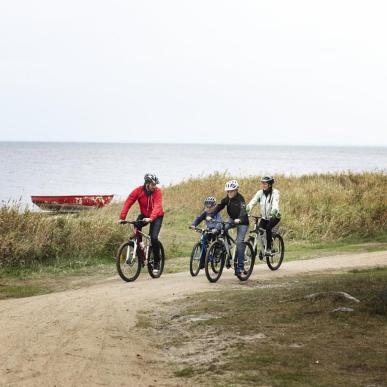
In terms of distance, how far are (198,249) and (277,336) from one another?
19.7 ft

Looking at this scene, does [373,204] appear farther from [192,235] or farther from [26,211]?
[26,211]

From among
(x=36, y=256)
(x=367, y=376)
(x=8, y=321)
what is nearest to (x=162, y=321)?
(x=8, y=321)

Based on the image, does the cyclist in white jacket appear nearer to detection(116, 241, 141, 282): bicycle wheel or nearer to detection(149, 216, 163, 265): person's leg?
detection(149, 216, 163, 265): person's leg

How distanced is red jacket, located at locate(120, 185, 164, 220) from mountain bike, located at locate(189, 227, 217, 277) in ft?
3.76

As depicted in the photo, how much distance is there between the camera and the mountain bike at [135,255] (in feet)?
50.2

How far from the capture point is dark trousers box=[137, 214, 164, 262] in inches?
615

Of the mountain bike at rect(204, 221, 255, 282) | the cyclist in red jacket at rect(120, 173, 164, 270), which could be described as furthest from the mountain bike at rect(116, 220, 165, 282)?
the mountain bike at rect(204, 221, 255, 282)

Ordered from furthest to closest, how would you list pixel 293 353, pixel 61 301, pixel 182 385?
pixel 61 301
pixel 293 353
pixel 182 385

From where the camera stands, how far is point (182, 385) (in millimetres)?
A: 7426

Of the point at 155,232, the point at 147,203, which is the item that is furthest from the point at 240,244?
the point at 147,203

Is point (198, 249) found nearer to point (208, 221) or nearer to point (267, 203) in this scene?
point (208, 221)

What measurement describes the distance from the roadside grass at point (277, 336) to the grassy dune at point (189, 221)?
679cm

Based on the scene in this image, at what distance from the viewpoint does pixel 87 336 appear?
31.2ft

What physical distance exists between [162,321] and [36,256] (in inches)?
324
